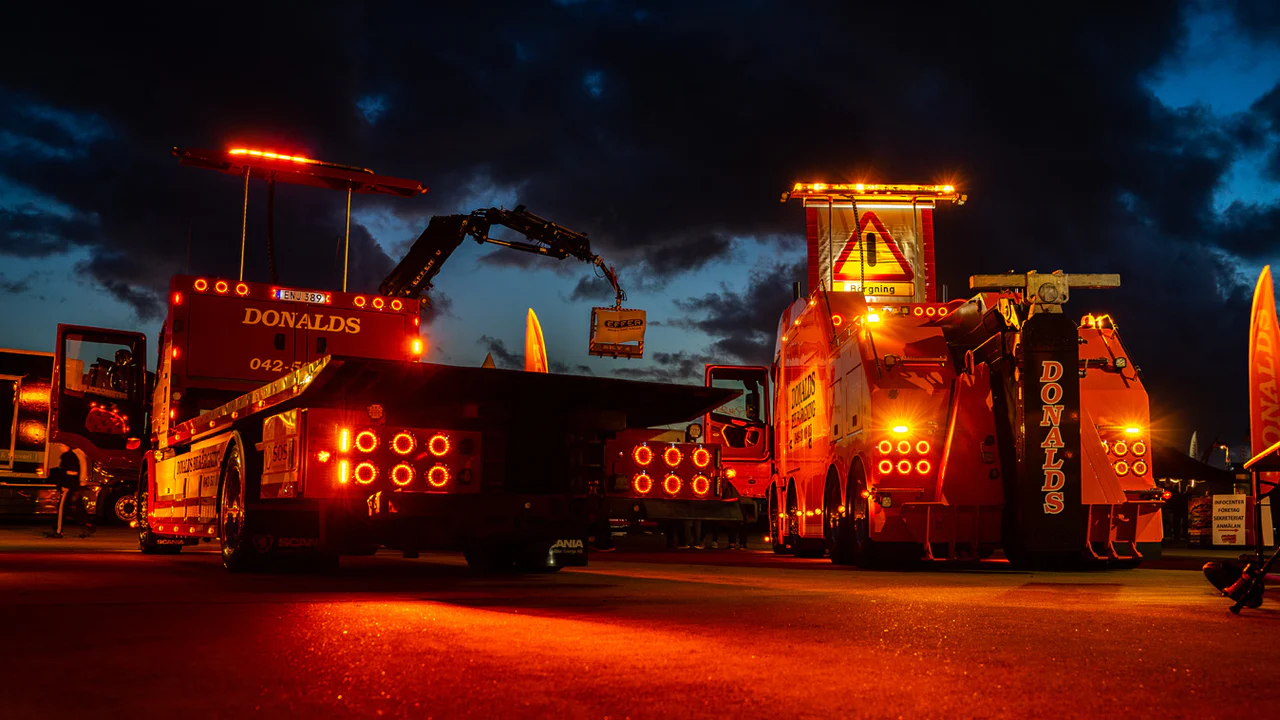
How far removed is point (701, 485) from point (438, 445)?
2.54m

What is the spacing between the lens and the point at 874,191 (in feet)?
92.7

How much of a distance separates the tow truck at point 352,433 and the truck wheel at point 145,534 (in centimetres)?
32

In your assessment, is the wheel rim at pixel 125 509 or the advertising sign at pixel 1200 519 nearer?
the wheel rim at pixel 125 509

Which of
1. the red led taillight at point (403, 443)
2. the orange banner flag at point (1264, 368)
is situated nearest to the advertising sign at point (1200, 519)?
the orange banner flag at point (1264, 368)

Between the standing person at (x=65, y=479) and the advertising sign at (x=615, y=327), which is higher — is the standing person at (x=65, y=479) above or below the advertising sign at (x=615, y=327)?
below

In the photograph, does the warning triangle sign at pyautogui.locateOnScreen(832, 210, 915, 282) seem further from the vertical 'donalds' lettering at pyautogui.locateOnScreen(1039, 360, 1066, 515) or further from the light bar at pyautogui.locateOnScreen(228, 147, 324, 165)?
the vertical 'donalds' lettering at pyautogui.locateOnScreen(1039, 360, 1066, 515)

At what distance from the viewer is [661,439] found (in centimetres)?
1123

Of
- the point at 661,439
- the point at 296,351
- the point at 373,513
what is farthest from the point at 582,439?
the point at 296,351

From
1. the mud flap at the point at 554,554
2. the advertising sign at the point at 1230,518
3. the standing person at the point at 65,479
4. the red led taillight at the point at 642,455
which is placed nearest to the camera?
the red led taillight at the point at 642,455

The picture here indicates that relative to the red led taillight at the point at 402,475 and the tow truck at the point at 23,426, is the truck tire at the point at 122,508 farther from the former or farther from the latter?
the red led taillight at the point at 402,475

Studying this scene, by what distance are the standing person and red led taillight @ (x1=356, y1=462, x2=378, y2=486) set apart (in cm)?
1571

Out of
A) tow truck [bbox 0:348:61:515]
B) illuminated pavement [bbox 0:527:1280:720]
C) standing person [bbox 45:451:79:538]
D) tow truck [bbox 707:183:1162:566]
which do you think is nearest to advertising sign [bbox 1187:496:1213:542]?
tow truck [bbox 707:183:1162:566]

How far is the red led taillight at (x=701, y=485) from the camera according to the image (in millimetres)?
11133

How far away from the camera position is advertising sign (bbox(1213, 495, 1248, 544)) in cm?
2491
